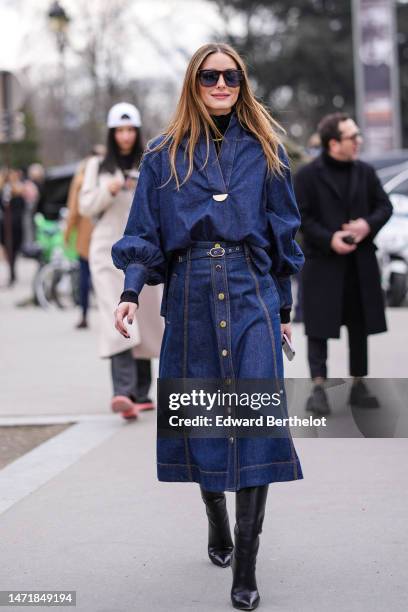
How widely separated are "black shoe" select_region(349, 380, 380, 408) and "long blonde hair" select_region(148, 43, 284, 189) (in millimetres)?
1514

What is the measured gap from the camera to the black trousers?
24.2 feet

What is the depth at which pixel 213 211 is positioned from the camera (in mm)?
4137

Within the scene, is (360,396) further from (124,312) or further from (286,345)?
(124,312)

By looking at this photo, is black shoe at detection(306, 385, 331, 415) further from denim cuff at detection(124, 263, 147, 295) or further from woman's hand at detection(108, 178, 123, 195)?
denim cuff at detection(124, 263, 147, 295)

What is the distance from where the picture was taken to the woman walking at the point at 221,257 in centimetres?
410

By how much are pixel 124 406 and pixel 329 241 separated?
1.52m

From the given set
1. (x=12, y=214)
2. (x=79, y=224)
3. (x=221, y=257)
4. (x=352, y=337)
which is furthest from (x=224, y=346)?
(x=12, y=214)

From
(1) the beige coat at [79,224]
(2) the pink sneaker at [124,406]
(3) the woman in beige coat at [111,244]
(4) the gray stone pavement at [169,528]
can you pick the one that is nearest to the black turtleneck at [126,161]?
(3) the woman in beige coat at [111,244]

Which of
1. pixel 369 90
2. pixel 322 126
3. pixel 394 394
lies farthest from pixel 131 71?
pixel 394 394

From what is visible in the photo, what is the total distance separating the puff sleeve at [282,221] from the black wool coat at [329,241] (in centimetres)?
297

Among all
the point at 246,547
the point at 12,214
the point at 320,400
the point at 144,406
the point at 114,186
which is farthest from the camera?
the point at 12,214

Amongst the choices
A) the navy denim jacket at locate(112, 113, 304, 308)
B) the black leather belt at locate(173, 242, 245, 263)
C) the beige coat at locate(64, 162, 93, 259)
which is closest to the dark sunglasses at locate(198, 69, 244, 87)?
the navy denim jacket at locate(112, 113, 304, 308)

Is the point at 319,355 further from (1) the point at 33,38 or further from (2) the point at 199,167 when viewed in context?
(1) the point at 33,38

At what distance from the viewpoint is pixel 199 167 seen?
4188 millimetres
